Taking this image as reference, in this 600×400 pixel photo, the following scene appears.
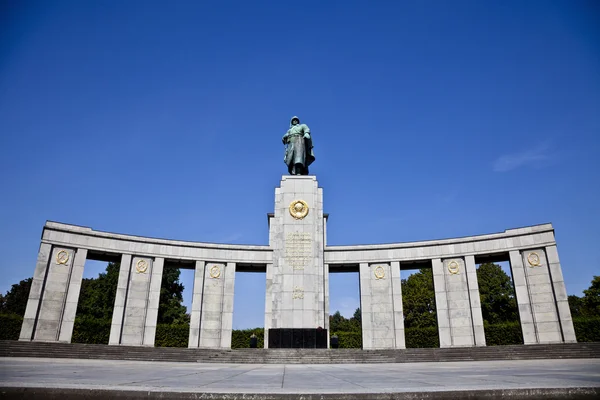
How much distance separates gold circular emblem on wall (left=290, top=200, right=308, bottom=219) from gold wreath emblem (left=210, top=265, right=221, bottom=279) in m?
Answer: 10.0

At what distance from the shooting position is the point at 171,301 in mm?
55000

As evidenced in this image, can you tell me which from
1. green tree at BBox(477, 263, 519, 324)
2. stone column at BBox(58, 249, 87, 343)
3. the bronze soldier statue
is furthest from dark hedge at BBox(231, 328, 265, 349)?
green tree at BBox(477, 263, 519, 324)

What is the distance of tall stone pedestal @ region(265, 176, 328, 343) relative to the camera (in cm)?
2303

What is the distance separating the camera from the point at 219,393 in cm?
418

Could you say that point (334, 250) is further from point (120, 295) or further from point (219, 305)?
point (120, 295)

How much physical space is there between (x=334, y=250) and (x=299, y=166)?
874 cm

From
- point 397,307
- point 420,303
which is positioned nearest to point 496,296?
point 420,303

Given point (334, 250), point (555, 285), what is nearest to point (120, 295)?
point (334, 250)

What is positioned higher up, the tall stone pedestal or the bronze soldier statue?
the bronze soldier statue

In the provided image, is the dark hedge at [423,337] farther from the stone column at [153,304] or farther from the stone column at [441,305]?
the stone column at [153,304]

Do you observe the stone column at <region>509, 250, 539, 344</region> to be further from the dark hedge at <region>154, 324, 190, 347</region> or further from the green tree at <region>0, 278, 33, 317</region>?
the green tree at <region>0, 278, 33, 317</region>

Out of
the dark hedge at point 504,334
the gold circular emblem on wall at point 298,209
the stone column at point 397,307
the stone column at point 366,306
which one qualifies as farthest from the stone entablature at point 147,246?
the dark hedge at point 504,334

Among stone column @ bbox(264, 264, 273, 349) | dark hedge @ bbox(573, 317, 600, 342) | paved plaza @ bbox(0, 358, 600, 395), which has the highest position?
stone column @ bbox(264, 264, 273, 349)

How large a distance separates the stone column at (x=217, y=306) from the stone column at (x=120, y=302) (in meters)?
5.90
